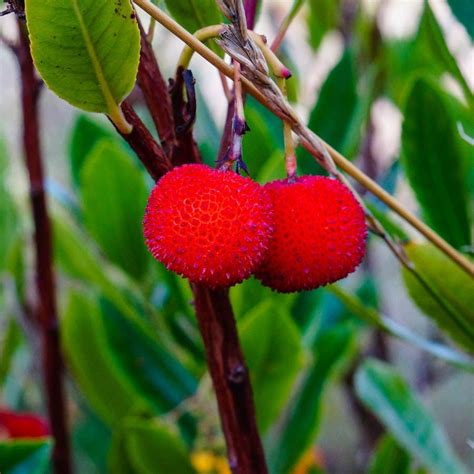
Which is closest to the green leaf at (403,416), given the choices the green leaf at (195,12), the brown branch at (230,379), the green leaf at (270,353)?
the green leaf at (270,353)

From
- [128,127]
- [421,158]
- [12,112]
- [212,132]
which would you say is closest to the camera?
[128,127]

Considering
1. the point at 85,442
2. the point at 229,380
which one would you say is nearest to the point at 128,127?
the point at 229,380

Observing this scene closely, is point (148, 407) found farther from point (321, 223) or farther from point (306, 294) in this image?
point (321, 223)

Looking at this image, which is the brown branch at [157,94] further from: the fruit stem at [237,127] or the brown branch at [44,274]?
the brown branch at [44,274]

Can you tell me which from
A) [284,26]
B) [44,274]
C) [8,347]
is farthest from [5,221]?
[284,26]

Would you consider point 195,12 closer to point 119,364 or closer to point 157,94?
point 157,94
